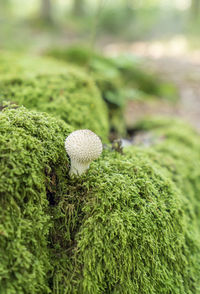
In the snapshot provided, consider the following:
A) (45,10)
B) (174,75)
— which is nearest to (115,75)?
(174,75)

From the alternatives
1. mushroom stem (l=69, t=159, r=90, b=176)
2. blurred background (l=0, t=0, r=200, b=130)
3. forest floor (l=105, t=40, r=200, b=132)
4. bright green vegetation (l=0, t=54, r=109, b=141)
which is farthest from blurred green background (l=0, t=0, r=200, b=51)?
mushroom stem (l=69, t=159, r=90, b=176)

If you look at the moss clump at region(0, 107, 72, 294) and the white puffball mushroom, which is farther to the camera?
the white puffball mushroom

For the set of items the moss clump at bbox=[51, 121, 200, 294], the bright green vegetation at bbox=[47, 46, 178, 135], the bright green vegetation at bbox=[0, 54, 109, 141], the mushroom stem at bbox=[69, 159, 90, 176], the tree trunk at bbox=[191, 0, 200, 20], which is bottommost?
the moss clump at bbox=[51, 121, 200, 294]

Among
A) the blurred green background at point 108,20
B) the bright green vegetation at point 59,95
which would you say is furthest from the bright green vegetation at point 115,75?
the blurred green background at point 108,20

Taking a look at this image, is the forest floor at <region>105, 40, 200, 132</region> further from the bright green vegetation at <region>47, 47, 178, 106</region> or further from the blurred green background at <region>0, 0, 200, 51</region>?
the blurred green background at <region>0, 0, 200, 51</region>

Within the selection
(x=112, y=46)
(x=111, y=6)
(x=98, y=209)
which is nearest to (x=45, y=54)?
(x=98, y=209)

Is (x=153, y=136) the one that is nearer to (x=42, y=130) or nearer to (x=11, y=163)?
(x=42, y=130)
